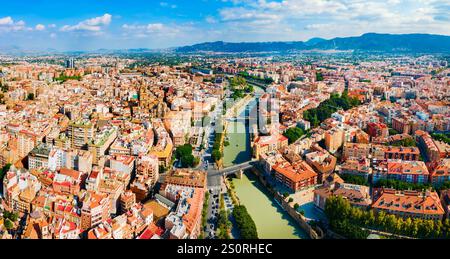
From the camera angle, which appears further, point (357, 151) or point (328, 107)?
point (328, 107)

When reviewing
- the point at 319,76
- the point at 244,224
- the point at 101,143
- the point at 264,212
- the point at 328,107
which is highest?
the point at 319,76

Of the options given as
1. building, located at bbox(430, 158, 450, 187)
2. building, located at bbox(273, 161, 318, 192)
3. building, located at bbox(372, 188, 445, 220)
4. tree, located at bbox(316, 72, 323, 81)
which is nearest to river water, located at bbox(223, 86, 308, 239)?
building, located at bbox(273, 161, 318, 192)

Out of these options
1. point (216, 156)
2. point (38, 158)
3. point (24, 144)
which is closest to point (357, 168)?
point (216, 156)

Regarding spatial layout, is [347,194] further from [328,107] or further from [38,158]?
[328,107]

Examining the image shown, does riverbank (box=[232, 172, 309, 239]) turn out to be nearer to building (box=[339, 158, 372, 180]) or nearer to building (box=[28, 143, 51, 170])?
building (box=[339, 158, 372, 180])

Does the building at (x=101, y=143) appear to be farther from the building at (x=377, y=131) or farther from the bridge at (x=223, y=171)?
the building at (x=377, y=131)

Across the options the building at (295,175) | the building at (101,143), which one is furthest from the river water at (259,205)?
the building at (101,143)
